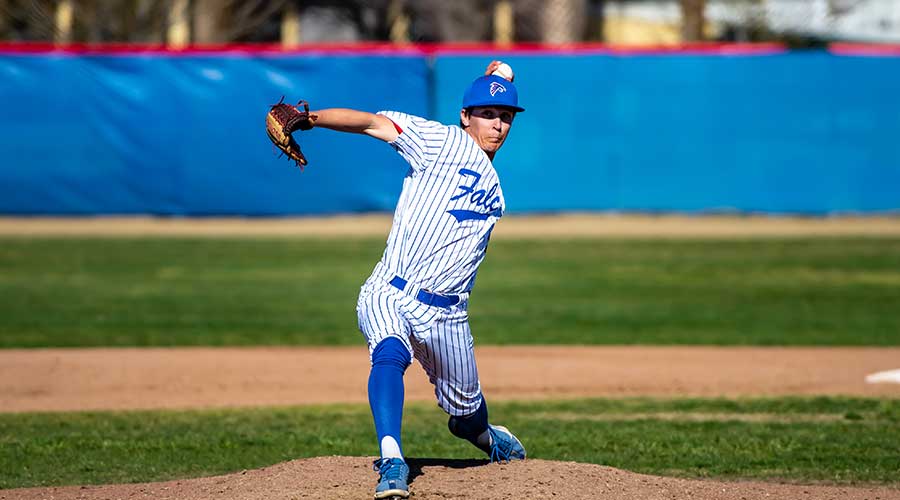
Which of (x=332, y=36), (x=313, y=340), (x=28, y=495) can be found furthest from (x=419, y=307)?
(x=332, y=36)

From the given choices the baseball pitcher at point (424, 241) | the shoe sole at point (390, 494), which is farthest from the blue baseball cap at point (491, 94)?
the shoe sole at point (390, 494)

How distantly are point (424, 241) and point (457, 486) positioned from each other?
38.1 inches

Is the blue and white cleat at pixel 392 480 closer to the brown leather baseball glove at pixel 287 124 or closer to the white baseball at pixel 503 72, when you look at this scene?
the brown leather baseball glove at pixel 287 124

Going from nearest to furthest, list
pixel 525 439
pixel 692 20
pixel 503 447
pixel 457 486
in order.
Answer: pixel 457 486 < pixel 503 447 < pixel 525 439 < pixel 692 20

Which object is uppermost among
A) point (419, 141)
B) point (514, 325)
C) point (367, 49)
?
point (367, 49)

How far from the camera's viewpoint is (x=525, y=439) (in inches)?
271

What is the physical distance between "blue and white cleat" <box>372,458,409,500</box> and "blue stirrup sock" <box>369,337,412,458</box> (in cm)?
3

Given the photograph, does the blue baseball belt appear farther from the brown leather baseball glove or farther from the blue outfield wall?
the blue outfield wall

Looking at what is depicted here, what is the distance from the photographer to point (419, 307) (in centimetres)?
481

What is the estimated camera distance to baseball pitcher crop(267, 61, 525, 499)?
4.70m

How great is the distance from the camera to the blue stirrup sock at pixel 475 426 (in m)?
5.25

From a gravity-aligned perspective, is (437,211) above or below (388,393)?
above

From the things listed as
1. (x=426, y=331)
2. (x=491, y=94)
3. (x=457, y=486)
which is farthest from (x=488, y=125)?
(x=457, y=486)

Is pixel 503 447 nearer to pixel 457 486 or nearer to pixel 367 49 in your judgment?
pixel 457 486
